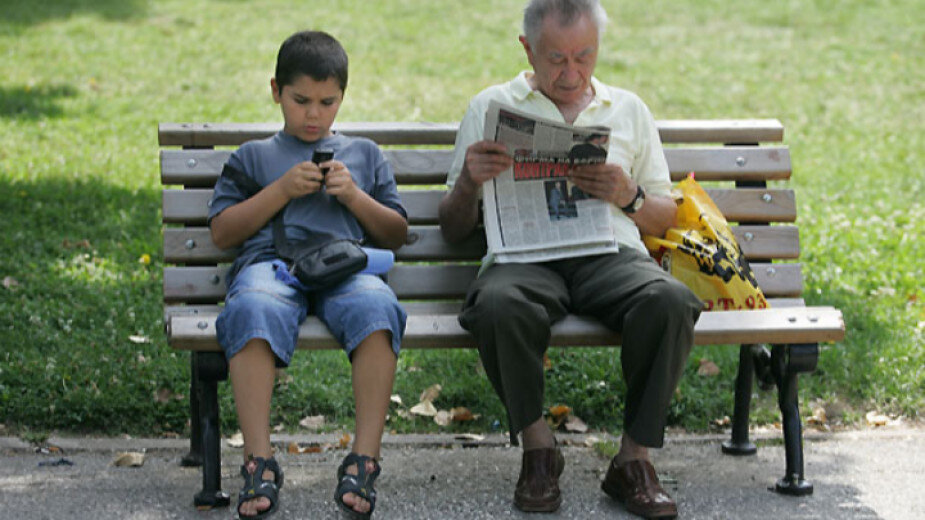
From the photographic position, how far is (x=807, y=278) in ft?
19.4

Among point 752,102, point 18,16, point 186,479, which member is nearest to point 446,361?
point 186,479

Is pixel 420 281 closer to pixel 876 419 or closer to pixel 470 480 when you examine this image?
pixel 470 480

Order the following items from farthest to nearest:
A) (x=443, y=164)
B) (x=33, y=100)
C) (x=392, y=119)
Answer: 1. (x=33, y=100)
2. (x=392, y=119)
3. (x=443, y=164)

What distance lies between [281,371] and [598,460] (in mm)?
1356

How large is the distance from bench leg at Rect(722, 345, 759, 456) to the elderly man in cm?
59

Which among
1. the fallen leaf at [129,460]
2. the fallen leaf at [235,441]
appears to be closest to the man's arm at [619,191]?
the fallen leaf at [235,441]

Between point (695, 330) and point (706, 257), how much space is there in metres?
0.38

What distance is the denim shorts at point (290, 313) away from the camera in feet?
11.3

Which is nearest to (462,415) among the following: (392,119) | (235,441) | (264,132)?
(235,441)

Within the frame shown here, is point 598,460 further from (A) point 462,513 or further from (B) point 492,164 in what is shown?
(B) point 492,164

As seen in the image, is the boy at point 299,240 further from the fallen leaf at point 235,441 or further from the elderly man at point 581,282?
→ the fallen leaf at point 235,441

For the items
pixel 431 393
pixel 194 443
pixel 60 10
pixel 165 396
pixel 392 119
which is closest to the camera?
pixel 194 443

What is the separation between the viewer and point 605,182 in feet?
12.8

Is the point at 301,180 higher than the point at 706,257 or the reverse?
higher
